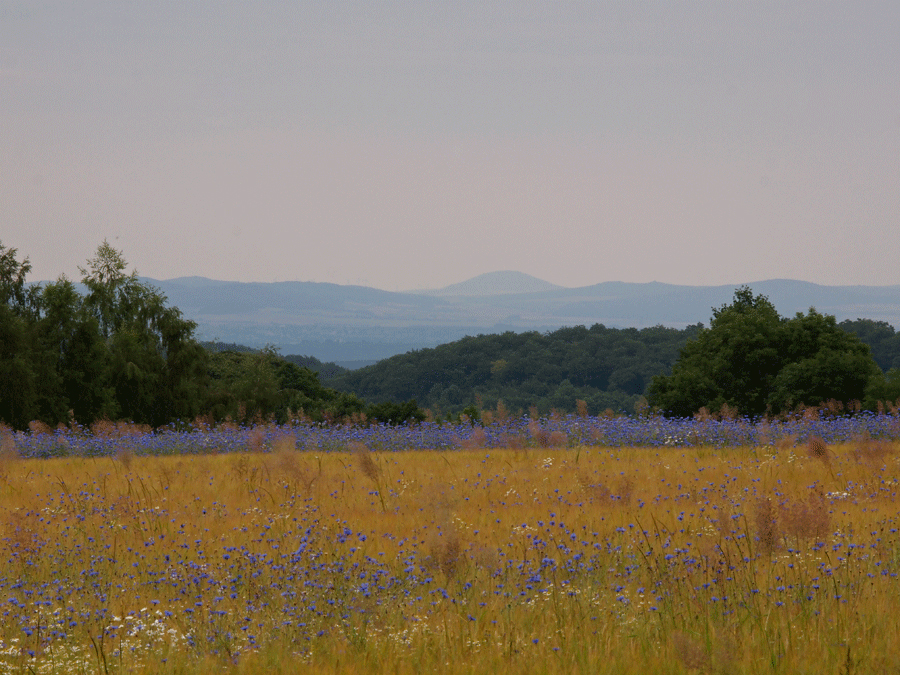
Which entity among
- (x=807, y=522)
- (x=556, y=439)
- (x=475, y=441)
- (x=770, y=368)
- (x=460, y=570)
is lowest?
(x=460, y=570)

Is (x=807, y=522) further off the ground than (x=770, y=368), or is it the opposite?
(x=770, y=368)

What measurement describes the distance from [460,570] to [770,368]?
80.3 ft

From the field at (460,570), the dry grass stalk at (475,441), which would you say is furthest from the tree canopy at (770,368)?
the field at (460,570)

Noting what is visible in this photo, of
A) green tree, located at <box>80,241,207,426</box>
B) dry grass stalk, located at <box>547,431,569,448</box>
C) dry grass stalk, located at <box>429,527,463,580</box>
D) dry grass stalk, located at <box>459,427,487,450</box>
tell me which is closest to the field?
dry grass stalk, located at <box>429,527,463,580</box>

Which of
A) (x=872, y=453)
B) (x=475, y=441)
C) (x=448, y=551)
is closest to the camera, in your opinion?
(x=448, y=551)

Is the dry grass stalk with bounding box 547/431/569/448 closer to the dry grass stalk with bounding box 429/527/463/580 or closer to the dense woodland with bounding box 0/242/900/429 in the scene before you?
the dense woodland with bounding box 0/242/900/429

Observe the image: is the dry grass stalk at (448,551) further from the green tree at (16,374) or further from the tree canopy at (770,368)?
the green tree at (16,374)

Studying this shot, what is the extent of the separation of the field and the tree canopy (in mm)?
14963

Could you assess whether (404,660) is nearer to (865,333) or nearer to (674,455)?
(674,455)

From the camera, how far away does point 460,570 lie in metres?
6.23

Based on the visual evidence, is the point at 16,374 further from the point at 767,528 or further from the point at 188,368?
the point at 767,528

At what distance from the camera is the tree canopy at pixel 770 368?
83.8 feet

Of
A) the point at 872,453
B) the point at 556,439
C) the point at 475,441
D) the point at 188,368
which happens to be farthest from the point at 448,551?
the point at 188,368

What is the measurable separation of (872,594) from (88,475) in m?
10.1
